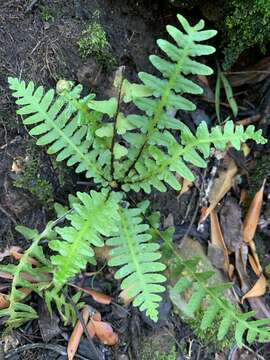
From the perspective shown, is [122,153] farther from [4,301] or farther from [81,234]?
[4,301]

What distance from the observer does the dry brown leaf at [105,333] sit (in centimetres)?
277

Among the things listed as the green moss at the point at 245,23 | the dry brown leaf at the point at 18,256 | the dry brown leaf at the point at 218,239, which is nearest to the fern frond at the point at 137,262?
the dry brown leaf at the point at 18,256

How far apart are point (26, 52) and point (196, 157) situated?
113 centimetres

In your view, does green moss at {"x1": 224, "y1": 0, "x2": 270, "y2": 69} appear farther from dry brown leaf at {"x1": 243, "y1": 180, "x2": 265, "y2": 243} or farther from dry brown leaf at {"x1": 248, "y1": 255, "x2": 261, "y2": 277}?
dry brown leaf at {"x1": 248, "y1": 255, "x2": 261, "y2": 277}

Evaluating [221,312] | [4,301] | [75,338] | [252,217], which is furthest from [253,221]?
[4,301]

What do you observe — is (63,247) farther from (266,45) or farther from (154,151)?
(266,45)

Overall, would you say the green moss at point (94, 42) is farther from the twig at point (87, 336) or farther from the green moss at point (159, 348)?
the green moss at point (159, 348)

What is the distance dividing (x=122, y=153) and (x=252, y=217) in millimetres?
1213

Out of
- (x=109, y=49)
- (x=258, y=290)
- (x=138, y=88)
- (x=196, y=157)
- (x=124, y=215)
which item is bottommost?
(x=258, y=290)

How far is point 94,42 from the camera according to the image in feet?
9.39

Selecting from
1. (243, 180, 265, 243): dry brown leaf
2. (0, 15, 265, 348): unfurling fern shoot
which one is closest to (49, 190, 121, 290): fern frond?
(0, 15, 265, 348): unfurling fern shoot

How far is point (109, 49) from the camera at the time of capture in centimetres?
300

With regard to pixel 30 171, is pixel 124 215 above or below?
below

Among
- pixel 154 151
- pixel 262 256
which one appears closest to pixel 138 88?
pixel 154 151
